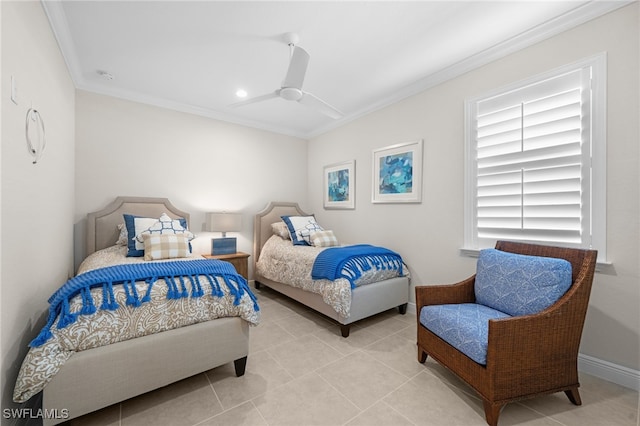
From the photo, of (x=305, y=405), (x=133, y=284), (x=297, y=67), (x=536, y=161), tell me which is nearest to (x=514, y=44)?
(x=536, y=161)

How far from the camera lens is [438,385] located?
1805 mm

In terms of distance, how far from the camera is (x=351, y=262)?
8.63 ft

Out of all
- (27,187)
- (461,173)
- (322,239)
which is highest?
(461,173)

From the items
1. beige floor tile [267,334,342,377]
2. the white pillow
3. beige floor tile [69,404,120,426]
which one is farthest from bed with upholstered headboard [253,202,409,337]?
beige floor tile [69,404,120,426]

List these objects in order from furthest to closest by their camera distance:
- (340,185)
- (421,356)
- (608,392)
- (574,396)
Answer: (340,185) < (421,356) < (608,392) < (574,396)

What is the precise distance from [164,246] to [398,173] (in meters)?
2.78

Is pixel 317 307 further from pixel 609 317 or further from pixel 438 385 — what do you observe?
pixel 609 317

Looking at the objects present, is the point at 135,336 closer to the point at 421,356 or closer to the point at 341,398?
the point at 341,398

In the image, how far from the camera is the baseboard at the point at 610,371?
1.75 metres

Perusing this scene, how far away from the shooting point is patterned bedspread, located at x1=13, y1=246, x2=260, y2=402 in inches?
47.8

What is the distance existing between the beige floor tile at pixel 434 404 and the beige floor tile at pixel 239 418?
2.61 feet

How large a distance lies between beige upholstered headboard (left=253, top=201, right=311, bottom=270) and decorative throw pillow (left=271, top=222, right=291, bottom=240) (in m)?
0.11

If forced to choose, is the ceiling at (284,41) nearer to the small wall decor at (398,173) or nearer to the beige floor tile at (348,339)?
the small wall decor at (398,173)

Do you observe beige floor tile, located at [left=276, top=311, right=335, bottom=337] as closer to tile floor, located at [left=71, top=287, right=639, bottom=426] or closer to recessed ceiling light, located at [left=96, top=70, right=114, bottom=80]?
tile floor, located at [left=71, top=287, right=639, bottom=426]
